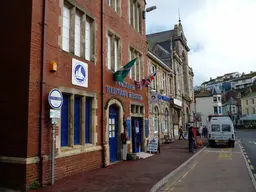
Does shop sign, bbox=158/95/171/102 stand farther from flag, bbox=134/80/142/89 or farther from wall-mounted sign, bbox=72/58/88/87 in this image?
wall-mounted sign, bbox=72/58/88/87

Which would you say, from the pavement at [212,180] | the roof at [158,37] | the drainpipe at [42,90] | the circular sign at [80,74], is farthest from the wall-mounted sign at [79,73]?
the roof at [158,37]

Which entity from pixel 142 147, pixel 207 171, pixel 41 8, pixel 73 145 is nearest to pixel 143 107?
pixel 142 147

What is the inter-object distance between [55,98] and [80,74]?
2162mm

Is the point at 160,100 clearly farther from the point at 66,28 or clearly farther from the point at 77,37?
the point at 66,28

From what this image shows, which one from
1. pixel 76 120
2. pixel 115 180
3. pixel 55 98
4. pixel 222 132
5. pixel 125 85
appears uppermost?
pixel 125 85

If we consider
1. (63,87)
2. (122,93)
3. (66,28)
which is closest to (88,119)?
(63,87)

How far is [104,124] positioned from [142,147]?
5515 mm

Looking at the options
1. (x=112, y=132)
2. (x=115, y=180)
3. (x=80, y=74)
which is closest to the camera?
(x=115, y=180)

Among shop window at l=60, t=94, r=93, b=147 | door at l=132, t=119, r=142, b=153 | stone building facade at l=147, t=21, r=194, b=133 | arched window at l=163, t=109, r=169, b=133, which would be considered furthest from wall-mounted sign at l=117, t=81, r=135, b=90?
stone building facade at l=147, t=21, r=194, b=133

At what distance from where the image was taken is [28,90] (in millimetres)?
7156

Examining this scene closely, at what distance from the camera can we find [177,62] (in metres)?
32.5

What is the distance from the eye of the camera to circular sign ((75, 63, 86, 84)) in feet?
30.6

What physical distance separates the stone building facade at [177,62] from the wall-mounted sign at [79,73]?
1889 cm

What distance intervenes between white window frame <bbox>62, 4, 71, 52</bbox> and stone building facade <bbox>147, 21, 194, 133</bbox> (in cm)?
1988
